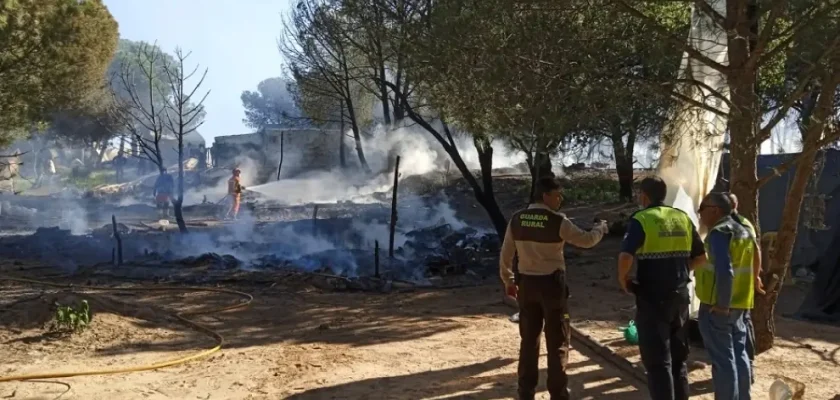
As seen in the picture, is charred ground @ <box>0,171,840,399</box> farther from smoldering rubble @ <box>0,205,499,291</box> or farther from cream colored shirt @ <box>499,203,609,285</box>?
cream colored shirt @ <box>499,203,609,285</box>

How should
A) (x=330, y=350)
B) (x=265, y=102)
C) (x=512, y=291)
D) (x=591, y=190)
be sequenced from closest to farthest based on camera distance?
1. (x=512, y=291)
2. (x=330, y=350)
3. (x=591, y=190)
4. (x=265, y=102)

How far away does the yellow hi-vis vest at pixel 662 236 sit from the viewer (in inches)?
196

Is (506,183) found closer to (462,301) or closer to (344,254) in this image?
(344,254)

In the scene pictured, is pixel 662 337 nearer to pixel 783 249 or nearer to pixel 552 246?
pixel 552 246

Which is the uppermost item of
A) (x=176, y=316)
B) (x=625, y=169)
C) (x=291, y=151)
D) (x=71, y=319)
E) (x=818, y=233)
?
(x=291, y=151)

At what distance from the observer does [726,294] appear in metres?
4.90

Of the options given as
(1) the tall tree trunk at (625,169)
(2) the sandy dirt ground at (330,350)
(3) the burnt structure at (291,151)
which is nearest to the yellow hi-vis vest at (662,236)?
(2) the sandy dirt ground at (330,350)

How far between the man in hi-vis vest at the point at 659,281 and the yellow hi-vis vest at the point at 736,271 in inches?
4.4

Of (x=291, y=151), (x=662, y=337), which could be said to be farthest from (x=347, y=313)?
(x=291, y=151)

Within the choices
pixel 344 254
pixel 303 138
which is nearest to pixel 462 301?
pixel 344 254

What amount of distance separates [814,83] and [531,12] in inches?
110

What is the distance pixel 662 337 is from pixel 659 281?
361 mm

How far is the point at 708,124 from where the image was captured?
7.44 metres

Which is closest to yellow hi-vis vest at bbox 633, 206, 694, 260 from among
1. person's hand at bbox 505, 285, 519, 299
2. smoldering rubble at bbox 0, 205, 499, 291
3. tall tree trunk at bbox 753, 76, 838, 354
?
person's hand at bbox 505, 285, 519, 299
